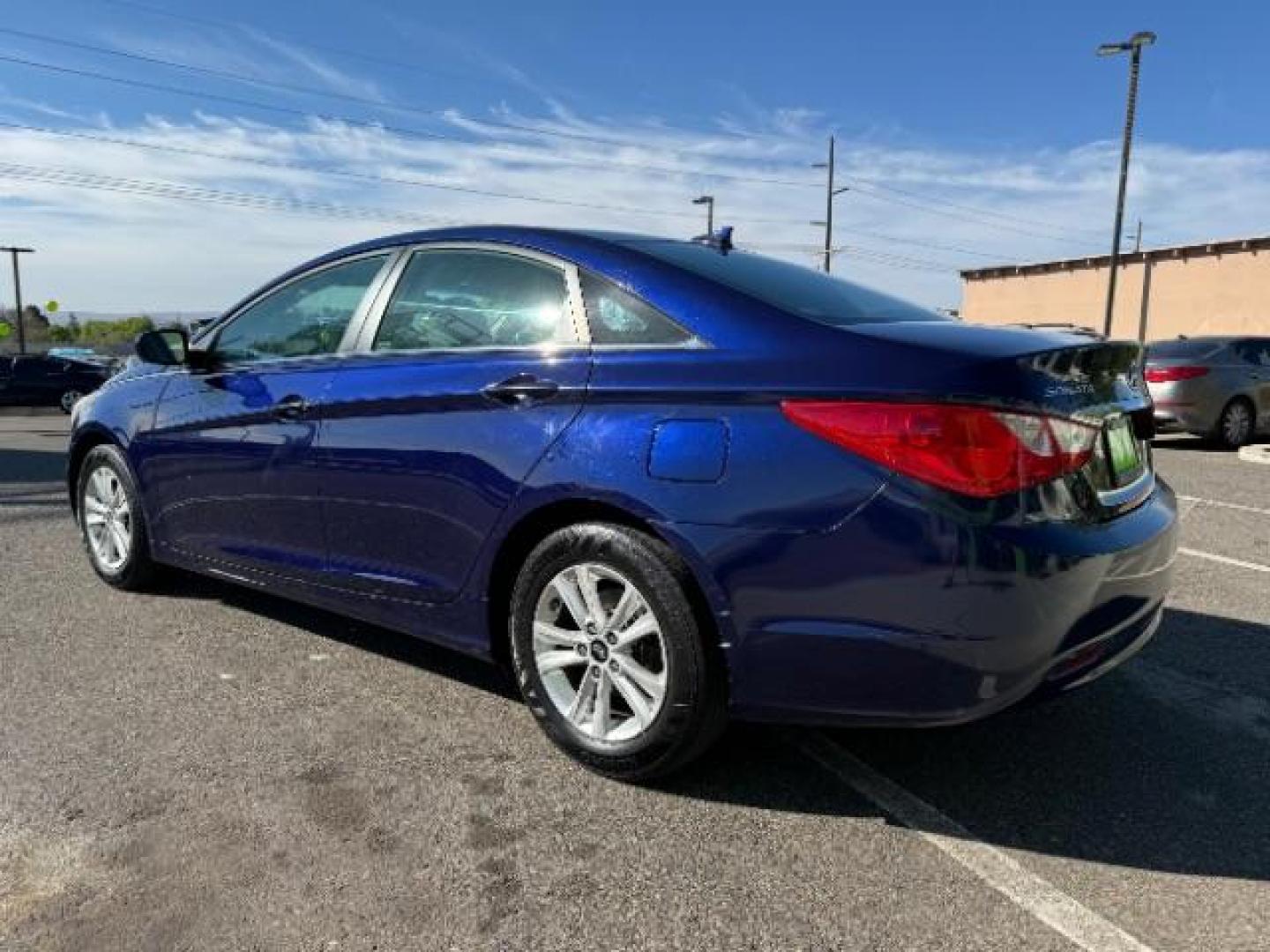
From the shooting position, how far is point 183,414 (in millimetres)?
4336

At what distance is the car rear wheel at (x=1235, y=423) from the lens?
12.1 metres

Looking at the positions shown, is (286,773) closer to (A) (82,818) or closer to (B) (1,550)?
(A) (82,818)

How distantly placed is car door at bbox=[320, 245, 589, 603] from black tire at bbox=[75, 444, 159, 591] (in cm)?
155

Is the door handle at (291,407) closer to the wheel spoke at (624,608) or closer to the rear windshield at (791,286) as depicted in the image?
the rear windshield at (791,286)

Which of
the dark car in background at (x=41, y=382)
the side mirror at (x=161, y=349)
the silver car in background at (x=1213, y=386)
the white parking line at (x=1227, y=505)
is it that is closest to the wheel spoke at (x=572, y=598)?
the side mirror at (x=161, y=349)

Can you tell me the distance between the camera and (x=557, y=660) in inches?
119

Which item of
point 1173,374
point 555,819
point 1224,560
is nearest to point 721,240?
point 555,819

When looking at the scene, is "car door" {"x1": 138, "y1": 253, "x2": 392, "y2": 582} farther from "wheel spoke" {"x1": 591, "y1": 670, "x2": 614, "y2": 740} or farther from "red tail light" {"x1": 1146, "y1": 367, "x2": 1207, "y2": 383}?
"red tail light" {"x1": 1146, "y1": 367, "x2": 1207, "y2": 383}

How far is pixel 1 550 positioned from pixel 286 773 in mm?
3885

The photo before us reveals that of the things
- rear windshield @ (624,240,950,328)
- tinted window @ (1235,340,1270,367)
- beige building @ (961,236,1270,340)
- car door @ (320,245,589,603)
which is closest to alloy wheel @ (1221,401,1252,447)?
tinted window @ (1235,340,1270,367)

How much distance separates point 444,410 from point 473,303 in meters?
0.39

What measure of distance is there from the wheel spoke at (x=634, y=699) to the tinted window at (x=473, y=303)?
0.99 metres

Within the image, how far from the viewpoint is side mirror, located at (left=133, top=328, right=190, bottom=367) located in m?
4.41

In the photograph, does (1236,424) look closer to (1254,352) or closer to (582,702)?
(1254,352)
